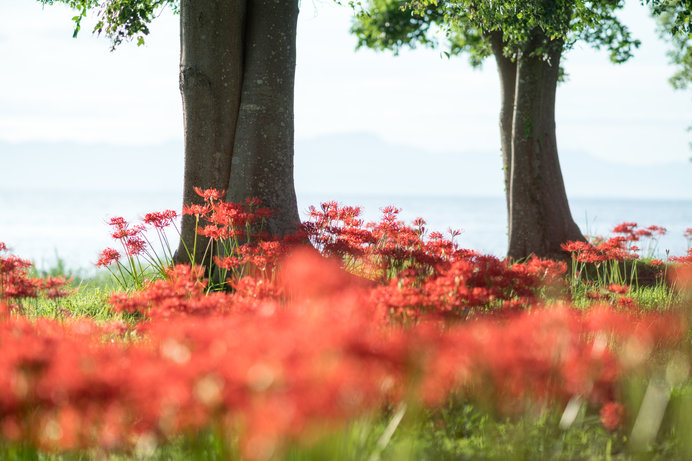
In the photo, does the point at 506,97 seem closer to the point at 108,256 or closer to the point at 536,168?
the point at 536,168

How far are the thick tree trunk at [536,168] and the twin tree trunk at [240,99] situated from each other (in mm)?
4668

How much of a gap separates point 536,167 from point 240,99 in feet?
17.8

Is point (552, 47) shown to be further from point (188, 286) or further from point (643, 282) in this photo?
point (188, 286)

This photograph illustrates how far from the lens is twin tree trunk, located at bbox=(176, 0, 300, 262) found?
677 centimetres

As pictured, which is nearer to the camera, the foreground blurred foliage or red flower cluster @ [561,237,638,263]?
the foreground blurred foliage

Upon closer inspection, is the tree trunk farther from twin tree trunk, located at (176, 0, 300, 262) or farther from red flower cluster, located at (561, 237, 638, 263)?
twin tree trunk, located at (176, 0, 300, 262)

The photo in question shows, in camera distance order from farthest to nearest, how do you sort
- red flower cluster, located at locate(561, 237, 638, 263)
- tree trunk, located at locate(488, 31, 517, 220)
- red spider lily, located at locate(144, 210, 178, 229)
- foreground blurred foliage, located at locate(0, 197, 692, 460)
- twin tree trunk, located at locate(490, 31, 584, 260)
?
tree trunk, located at locate(488, 31, 517, 220)
twin tree trunk, located at locate(490, 31, 584, 260)
red flower cluster, located at locate(561, 237, 638, 263)
red spider lily, located at locate(144, 210, 178, 229)
foreground blurred foliage, located at locate(0, 197, 692, 460)

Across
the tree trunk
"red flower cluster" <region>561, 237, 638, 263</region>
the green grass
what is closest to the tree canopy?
the tree trunk

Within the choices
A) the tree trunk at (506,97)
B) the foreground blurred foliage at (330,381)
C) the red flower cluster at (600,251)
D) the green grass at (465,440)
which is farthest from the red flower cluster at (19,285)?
the tree trunk at (506,97)

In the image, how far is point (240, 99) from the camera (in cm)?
703

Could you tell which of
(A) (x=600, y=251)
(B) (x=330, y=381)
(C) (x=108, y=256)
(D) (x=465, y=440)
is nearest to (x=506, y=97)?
(A) (x=600, y=251)

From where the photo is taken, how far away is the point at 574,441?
3.08 m

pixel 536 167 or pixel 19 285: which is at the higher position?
pixel 536 167

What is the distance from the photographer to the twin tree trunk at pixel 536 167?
10039mm
